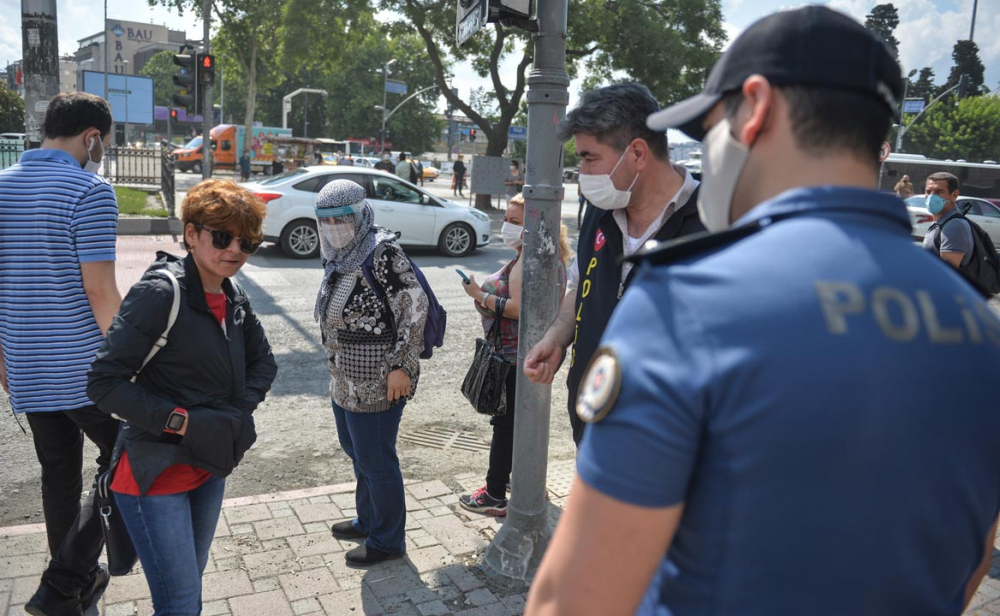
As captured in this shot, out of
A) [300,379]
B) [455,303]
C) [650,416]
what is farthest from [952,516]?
[455,303]

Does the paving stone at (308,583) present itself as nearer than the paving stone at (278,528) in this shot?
Yes

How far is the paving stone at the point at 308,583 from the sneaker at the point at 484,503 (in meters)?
1.03

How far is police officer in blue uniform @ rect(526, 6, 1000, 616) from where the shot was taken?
0.99 m

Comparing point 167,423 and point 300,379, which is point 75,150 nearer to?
point 167,423

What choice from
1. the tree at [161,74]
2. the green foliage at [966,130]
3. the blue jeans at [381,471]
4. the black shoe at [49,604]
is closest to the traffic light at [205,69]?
the blue jeans at [381,471]

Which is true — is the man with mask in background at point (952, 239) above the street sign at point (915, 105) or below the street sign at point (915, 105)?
below

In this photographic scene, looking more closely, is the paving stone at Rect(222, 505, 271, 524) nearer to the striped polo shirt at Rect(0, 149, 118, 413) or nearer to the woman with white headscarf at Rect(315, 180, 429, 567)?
the woman with white headscarf at Rect(315, 180, 429, 567)

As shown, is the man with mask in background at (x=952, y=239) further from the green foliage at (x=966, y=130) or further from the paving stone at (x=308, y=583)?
the green foliage at (x=966, y=130)

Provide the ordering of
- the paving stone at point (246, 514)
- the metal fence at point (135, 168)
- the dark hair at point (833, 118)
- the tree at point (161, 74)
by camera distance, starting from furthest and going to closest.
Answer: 1. the tree at point (161, 74)
2. the metal fence at point (135, 168)
3. the paving stone at point (246, 514)
4. the dark hair at point (833, 118)

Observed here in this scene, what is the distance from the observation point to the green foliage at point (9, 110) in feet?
107

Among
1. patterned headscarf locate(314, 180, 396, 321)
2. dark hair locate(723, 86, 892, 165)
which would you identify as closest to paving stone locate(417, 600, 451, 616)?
patterned headscarf locate(314, 180, 396, 321)

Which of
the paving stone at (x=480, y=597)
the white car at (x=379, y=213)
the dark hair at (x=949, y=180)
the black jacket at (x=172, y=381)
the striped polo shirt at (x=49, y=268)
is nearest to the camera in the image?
the black jacket at (x=172, y=381)

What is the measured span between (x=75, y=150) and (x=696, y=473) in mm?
3133

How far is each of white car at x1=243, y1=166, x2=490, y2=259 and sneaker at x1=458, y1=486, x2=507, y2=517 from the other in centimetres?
867
